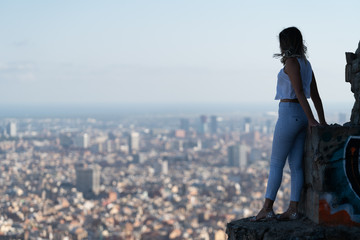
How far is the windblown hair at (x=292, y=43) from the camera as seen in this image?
10.4 feet

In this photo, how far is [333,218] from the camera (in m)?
3.02

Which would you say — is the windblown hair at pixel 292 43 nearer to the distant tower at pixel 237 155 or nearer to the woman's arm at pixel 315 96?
the woman's arm at pixel 315 96

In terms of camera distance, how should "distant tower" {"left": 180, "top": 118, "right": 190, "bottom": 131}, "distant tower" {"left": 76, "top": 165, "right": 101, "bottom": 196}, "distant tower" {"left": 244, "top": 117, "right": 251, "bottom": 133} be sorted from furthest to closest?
"distant tower" {"left": 180, "top": 118, "right": 190, "bottom": 131} → "distant tower" {"left": 244, "top": 117, "right": 251, "bottom": 133} → "distant tower" {"left": 76, "top": 165, "right": 101, "bottom": 196}

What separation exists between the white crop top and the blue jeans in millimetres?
46

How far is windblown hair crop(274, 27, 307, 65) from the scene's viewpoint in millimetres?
3172

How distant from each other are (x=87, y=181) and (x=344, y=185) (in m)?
42.9

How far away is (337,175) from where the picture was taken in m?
2.99

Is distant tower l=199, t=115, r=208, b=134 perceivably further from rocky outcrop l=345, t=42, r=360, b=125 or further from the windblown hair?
the windblown hair

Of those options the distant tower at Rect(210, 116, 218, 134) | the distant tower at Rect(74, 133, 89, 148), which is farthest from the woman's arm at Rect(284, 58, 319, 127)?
the distant tower at Rect(210, 116, 218, 134)

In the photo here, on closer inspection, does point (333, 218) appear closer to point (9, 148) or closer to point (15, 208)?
point (15, 208)

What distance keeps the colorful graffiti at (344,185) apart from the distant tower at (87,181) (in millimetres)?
40713

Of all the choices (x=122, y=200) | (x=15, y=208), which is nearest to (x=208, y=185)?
(x=122, y=200)

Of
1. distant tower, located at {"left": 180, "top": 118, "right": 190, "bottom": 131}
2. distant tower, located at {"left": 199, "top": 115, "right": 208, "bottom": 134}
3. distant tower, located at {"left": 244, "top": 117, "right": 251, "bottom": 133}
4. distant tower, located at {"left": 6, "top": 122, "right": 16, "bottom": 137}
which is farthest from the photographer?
distant tower, located at {"left": 180, "top": 118, "right": 190, "bottom": 131}

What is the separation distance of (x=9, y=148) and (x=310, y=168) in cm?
6979
